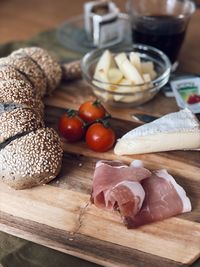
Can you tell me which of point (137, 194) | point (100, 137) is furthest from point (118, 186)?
point (100, 137)

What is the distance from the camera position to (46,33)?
6.66 feet

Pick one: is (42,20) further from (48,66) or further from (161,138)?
(161,138)

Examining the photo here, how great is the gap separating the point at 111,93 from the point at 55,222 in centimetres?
51

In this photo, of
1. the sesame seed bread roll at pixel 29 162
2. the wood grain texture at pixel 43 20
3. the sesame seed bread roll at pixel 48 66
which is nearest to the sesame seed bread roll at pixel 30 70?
the sesame seed bread roll at pixel 48 66

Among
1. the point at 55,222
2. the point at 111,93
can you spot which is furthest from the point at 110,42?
the point at 55,222

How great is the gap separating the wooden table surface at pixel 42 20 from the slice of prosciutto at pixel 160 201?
669 mm

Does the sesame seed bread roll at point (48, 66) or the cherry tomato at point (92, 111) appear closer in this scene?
the cherry tomato at point (92, 111)

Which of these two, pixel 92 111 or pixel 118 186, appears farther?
pixel 92 111

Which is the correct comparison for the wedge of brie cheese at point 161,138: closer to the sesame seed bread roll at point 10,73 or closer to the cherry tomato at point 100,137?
the cherry tomato at point 100,137

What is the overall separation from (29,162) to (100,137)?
230 mm

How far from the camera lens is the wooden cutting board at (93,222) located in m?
1.14

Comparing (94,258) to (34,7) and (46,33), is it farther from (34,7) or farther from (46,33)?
(34,7)

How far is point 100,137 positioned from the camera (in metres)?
1.39

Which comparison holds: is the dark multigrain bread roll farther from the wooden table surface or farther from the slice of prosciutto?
the wooden table surface
